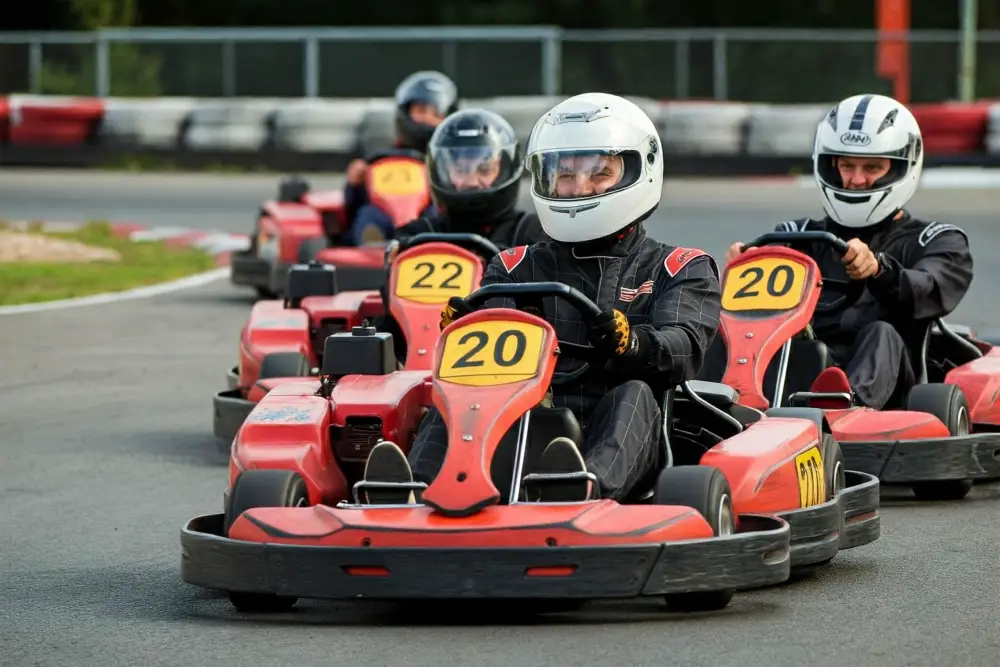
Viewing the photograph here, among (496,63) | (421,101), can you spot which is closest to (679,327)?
(421,101)

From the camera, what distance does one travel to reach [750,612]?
5.50 meters

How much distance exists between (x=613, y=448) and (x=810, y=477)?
0.73 m

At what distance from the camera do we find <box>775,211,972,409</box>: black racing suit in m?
7.98

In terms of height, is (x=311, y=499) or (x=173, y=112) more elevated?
(x=173, y=112)

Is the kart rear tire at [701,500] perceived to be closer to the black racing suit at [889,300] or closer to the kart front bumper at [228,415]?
the black racing suit at [889,300]

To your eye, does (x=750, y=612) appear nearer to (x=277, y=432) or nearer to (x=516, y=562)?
(x=516, y=562)

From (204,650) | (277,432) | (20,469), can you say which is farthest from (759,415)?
(20,469)

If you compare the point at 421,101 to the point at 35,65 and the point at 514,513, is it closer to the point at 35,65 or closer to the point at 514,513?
the point at 514,513

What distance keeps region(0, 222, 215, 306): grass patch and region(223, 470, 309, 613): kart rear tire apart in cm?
849

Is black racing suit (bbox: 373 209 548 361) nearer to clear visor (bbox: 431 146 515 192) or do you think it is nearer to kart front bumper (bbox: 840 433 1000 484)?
clear visor (bbox: 431 146 515 192)

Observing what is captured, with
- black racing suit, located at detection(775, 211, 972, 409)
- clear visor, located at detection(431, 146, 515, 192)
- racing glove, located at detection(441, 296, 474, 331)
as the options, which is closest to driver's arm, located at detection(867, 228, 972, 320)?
black racing suit, located at detection(775, 211, 972, 409)

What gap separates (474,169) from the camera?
9.51 metres

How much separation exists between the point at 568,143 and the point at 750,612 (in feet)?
5.00

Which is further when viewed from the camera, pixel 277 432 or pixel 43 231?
pixel 43 231
